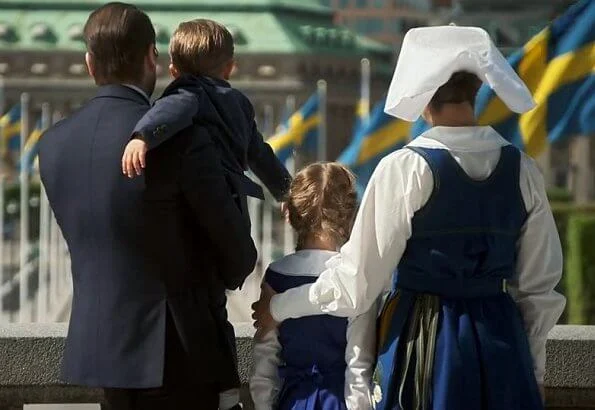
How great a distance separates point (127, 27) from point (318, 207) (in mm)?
625

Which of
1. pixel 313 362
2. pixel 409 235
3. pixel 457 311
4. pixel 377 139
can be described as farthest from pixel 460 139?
pixel 377 139

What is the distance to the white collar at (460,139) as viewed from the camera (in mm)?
4094

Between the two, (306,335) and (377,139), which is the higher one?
(377,139)

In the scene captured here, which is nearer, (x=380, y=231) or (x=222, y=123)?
(x=380, y=231)

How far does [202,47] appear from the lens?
4379mm

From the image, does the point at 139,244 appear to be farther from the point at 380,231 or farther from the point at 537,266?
the point at 537,266

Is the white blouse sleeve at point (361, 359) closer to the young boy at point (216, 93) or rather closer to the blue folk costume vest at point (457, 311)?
the blue folk costume vest at point (457, 311)

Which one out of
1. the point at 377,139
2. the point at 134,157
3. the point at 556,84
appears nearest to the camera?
the point at 134,157

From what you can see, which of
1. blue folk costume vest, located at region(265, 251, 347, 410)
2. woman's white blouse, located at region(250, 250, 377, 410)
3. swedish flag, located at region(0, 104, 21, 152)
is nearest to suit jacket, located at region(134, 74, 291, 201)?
woman's white blouse, located at region(250, 250, 377, 410)

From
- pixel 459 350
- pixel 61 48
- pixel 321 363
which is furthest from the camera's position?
pixel 61 48

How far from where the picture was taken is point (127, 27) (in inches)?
163

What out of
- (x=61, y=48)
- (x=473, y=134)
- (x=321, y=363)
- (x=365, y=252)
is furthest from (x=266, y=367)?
(x=61, y=48)

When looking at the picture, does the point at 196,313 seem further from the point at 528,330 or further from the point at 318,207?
the point at 528,330

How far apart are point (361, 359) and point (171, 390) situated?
44 centimetres
